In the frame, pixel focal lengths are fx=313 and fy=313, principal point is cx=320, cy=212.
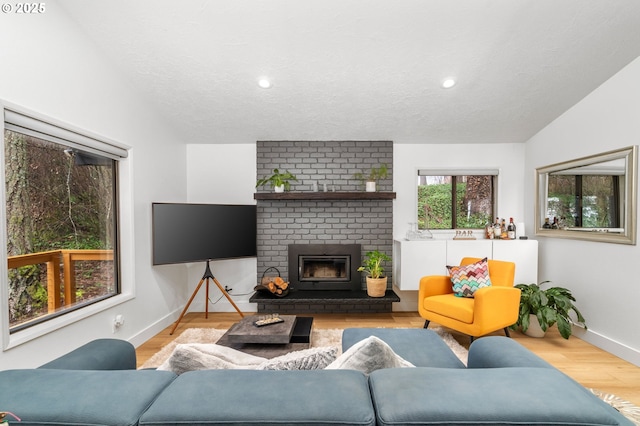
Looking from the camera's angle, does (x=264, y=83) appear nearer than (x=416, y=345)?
No

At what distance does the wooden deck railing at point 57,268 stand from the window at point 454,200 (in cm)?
374

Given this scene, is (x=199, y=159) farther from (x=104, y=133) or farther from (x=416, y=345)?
(x=416, y=345)

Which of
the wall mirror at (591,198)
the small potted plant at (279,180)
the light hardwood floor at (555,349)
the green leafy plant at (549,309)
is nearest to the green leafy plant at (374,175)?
the small potted plant at (279,180)

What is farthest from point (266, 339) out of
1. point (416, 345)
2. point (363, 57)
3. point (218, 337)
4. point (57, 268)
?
point (363, 57)

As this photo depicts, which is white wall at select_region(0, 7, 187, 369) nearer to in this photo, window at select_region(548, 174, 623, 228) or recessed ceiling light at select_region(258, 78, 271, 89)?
recessed ceiling light at select_region(258, 78, 271, 89)

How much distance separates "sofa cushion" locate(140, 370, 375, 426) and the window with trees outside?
1674mm

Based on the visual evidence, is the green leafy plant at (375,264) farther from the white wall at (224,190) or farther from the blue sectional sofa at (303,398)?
the blue sectional sofa at (303,398)

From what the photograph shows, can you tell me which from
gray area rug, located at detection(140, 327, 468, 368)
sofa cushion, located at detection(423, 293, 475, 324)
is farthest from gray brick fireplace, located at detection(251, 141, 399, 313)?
sofa cushion, located at detection(423, 293, 475, 324)

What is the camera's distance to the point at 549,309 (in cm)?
297

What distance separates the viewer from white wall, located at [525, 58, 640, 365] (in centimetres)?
266

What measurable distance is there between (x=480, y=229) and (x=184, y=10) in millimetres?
4034

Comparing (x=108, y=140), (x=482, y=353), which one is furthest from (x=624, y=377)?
(x=108, y=140)

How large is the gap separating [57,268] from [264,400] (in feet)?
7.56

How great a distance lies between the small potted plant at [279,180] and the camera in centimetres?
389
